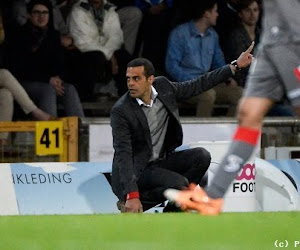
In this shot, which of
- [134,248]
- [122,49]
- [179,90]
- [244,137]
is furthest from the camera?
[122,49]

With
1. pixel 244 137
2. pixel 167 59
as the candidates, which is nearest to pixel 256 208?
pixel 167 59

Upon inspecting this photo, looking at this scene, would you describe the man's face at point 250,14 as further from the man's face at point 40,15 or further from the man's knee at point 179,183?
the man's knee at point 179,183

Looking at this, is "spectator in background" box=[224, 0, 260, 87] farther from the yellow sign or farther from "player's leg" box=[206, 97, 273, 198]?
"player's leg" box=[206, 97, 273, 198]

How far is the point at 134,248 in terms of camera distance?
6062 mm

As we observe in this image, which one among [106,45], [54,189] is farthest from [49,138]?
[106,45]

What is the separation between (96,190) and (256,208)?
1.47 metres

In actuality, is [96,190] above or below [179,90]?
below

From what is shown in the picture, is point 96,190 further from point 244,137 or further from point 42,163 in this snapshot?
point 244,137

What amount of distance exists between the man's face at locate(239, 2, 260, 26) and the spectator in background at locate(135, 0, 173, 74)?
816mm

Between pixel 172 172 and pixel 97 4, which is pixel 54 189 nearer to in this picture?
pixel 172 172

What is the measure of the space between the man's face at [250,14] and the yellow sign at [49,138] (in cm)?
301

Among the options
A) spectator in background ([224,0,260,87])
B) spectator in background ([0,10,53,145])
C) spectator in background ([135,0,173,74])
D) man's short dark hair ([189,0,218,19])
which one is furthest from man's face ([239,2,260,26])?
spectator in background ([0,10,53,145])

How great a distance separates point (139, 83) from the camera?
9883mm

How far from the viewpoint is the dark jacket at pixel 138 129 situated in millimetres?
9633
